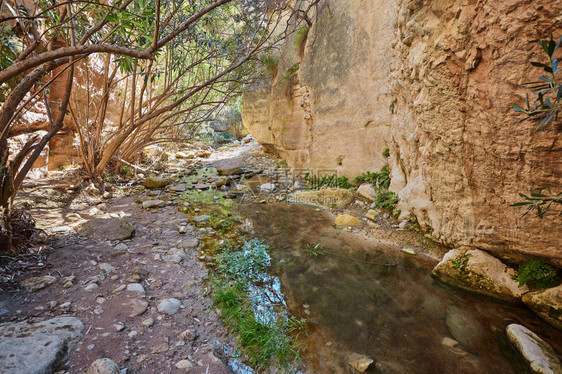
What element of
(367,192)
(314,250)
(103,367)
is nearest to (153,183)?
(314,250)

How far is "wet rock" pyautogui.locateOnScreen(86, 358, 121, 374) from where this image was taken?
1.49 metres

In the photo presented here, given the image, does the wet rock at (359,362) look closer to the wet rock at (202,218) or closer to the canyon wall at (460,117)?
the canyon wall at (460,117)

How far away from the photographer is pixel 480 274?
8.52 ft

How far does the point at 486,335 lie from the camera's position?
2.12 meters

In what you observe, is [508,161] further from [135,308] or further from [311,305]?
[135,308]

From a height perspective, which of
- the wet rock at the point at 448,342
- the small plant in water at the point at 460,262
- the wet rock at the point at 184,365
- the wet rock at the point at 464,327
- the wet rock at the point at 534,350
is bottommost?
the wet rock at the point at 464,327

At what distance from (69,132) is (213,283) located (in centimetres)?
607

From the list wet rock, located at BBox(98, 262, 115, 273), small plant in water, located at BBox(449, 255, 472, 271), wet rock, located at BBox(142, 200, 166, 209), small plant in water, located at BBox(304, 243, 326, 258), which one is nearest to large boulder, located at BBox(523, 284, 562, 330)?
small plant in water, located at BBox(449, 255, 472, 271)

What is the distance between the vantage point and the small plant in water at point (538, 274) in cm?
226

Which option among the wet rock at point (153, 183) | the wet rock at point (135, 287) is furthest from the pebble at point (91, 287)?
the wet rock at point (153, 183)

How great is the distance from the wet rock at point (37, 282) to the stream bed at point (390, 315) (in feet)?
6.85

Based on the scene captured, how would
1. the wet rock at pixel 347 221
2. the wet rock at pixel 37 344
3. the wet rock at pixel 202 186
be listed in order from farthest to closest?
the wet rock at pixel 202 186
the wet rock at pixel 347 221
the wet rock at pixel 37 344

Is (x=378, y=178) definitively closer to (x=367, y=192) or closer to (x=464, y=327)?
(x=367, y=192)

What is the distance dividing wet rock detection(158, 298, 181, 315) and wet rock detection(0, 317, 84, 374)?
1.75 feet
